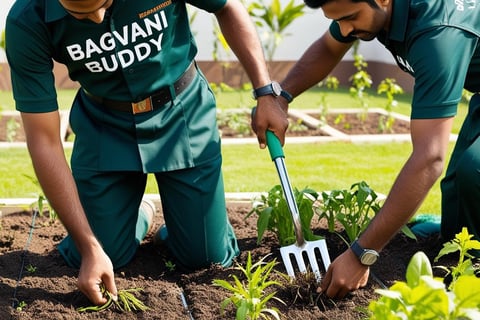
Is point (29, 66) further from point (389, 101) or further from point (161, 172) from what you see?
point (389, 101)

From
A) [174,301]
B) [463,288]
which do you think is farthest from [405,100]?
[463,288]

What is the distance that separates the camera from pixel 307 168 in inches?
204

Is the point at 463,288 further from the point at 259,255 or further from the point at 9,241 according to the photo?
the point at 9,241

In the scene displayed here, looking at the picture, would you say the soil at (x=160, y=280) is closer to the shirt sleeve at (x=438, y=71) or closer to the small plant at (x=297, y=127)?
the shirt sleeve at (x=438, y=71)

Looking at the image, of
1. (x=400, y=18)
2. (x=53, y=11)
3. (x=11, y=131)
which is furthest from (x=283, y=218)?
(x=11, y=131)

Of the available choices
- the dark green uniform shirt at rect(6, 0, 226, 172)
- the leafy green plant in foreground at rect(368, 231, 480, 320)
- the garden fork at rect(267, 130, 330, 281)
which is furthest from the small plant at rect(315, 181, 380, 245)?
the leafy green plant in foreground at rect(368, 231, 480, 320)

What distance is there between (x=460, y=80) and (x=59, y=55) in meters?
1.53

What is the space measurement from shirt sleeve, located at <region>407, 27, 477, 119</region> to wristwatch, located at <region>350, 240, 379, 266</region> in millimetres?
475

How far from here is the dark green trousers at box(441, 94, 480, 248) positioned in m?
3.02

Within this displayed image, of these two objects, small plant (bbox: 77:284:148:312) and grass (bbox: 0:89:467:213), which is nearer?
small plant (bbox: 77:284:148:312)

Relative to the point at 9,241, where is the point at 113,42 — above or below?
above

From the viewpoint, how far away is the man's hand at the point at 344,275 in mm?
2529

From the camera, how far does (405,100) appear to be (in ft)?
28.9

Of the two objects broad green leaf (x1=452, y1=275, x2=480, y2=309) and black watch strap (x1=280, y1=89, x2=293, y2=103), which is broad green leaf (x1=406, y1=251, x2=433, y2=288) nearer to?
broad green leaf (x1=452, y1=275, x2=480, y2=309)
